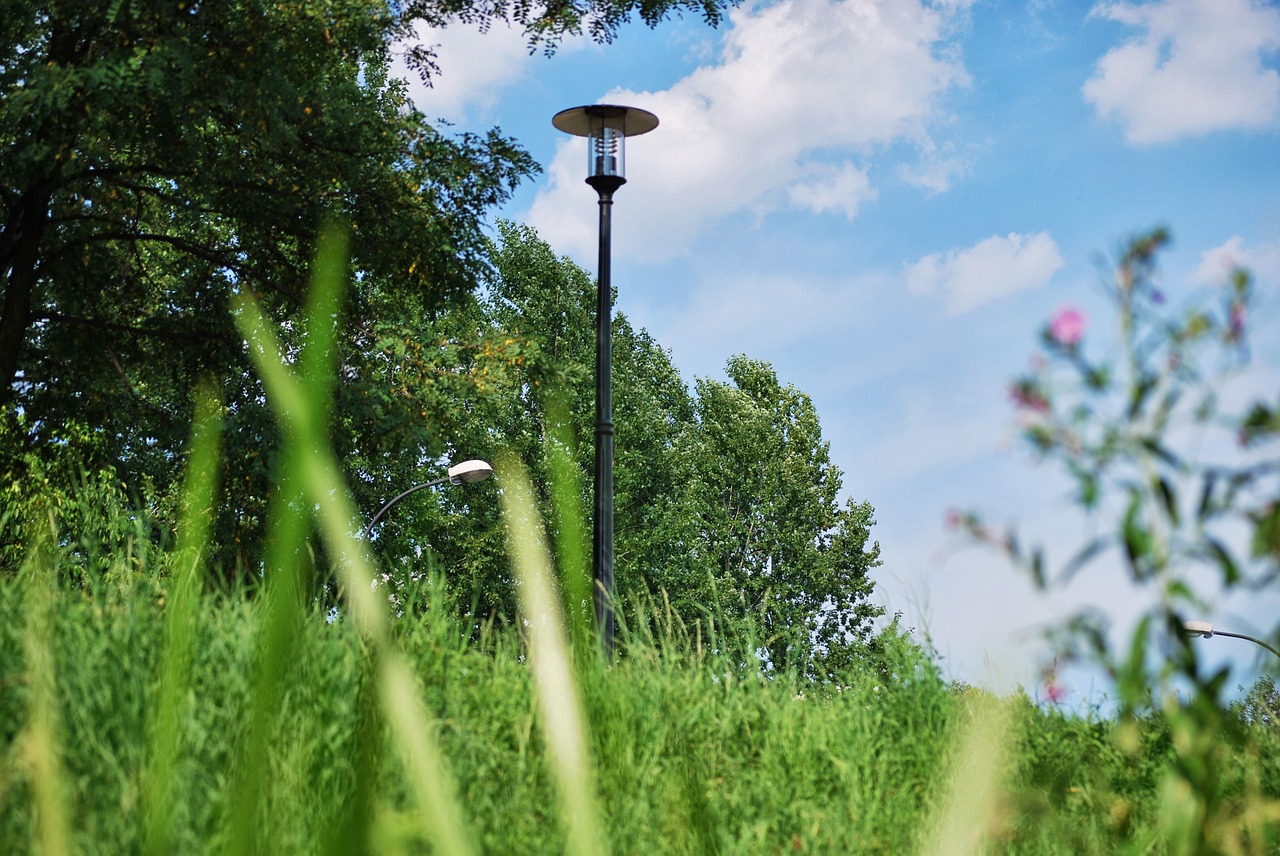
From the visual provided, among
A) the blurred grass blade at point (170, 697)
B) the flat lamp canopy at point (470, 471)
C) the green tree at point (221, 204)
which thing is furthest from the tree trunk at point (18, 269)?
the blurred grass blade at point (170, 697)

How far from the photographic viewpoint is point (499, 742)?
4906 millimetres

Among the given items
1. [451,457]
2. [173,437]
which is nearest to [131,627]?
[173,437]

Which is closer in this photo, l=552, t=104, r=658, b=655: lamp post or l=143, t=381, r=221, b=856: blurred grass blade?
l=143, t=381, r=221, b=856: blurred grass blade

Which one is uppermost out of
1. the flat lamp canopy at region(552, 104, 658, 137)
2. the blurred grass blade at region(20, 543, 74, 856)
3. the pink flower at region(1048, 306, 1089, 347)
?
the flat lamp canopy at region(552, 104, 658, 137)

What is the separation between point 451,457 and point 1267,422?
27.3m

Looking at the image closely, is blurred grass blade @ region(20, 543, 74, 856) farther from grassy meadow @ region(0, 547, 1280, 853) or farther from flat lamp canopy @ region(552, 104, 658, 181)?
flat lamp canopy @ region(552, 104, 658, 181)

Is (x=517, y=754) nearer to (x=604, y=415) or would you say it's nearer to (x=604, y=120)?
(x=604, y=415)

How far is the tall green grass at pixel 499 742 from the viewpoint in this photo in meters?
3.61

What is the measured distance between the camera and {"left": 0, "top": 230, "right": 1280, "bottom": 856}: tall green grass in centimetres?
361

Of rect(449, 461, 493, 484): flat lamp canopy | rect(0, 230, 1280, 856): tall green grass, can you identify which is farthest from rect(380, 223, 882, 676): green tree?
rect(0, 230, 1280, 856): tall green grass

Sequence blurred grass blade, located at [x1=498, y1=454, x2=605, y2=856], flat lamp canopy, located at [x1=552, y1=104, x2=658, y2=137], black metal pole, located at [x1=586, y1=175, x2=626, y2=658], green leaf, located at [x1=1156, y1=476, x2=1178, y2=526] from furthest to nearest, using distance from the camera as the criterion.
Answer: flat lamp canopy, located at [x1=552, y1=104, x2=658, y2=137]
black metal pole, located at [x1=586, y1=175, x2=626, y2=658]
blurred grass blade, located at [x1=498, y1=454, x2=605, y2=856]
green leaf, located at [x1=1156, y1=476, x2=1178, y2=526]

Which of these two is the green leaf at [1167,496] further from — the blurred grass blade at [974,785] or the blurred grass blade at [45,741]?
the blurred grass blade at [45,741]

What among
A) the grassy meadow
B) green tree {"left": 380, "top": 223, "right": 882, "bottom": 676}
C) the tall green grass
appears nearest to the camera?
the tall green grass

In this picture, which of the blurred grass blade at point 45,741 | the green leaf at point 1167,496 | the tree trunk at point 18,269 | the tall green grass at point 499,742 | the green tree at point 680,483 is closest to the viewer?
the green leaf at point 1167,496
